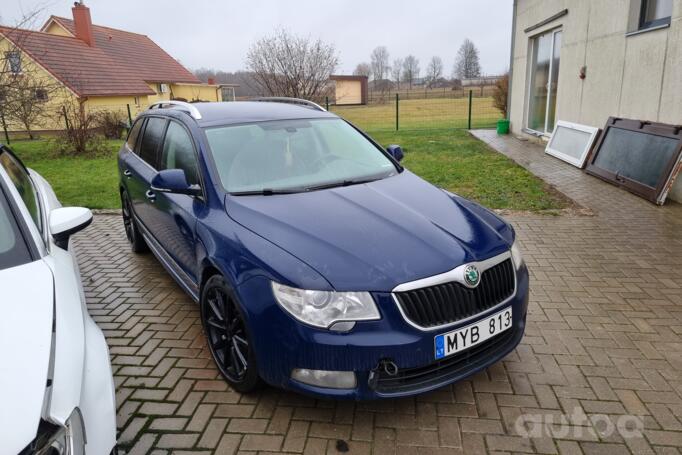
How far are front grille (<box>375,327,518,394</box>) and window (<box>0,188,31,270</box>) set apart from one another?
68.8 inches

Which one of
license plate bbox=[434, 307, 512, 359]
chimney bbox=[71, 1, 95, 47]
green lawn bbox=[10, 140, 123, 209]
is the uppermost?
chimney bbox=[71, 1, 95, 47]

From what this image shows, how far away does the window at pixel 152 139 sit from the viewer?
4440 millimetres

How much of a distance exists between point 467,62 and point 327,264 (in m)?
89.0

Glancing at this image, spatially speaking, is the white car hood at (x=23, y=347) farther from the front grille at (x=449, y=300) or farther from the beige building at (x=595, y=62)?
the beige building at (x=595, y=62)

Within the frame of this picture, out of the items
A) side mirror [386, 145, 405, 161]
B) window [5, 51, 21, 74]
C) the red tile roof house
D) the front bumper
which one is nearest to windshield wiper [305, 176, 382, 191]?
side mirror [386, 145, 405, 161]

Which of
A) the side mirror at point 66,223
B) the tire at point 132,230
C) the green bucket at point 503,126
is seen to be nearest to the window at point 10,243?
the side mirror at point 66,223

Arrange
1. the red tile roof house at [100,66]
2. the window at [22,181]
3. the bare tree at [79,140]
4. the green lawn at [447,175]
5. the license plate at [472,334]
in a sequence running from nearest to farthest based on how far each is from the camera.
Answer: the license plate at [472,334] → the window at [22,181] → the green lawn at [447,175] → the bare tree at [79,140] → the red tile roof house at [100,66]

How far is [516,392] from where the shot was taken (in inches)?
115

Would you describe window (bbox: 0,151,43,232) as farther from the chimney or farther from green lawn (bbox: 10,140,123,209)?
the chimney

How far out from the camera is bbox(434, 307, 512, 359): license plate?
2.49 metres

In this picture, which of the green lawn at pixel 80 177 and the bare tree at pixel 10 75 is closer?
the green lawn at pixel 80 177

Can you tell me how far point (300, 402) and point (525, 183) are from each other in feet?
22.0

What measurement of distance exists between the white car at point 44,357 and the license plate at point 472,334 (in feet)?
4.96

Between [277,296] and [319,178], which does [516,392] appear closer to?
[277,296]
